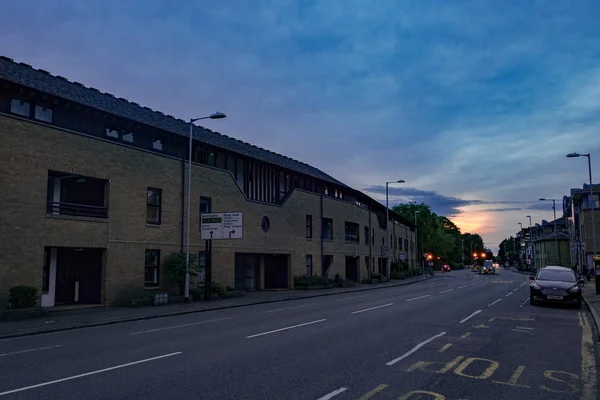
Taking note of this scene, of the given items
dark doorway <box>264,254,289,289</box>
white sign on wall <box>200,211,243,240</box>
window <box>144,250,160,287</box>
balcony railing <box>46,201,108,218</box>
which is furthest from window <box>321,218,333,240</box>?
balcony railing <box>46,201,108,218</box>

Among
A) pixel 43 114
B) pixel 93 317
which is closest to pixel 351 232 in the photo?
pixel 43 114

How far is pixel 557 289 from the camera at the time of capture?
1956cm

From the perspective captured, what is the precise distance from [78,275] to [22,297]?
5.67m

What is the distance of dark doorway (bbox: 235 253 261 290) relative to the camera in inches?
1362

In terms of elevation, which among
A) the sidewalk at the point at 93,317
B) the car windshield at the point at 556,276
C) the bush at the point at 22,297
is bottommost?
the sidewalk at the point at 93,317

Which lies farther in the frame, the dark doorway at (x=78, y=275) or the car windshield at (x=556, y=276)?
the dark doorway at (x=78, y=275)

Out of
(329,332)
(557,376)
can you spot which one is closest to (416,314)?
→ (329,332)

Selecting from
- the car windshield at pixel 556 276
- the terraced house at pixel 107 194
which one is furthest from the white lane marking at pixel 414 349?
the terraced house at pixel 107 194

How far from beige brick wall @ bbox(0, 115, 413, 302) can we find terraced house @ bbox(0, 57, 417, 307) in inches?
1.8

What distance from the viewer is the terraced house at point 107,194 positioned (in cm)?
1848

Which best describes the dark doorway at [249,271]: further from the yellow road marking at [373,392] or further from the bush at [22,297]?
the yellow road marking at [373,392]

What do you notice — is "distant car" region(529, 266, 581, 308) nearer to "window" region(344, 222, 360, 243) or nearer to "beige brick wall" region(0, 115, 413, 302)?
"beige brick wall" region(0, 115, 413, 302)

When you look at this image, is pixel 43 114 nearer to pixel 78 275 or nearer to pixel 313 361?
pixel 78 275

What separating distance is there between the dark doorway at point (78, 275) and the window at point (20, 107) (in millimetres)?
6411
